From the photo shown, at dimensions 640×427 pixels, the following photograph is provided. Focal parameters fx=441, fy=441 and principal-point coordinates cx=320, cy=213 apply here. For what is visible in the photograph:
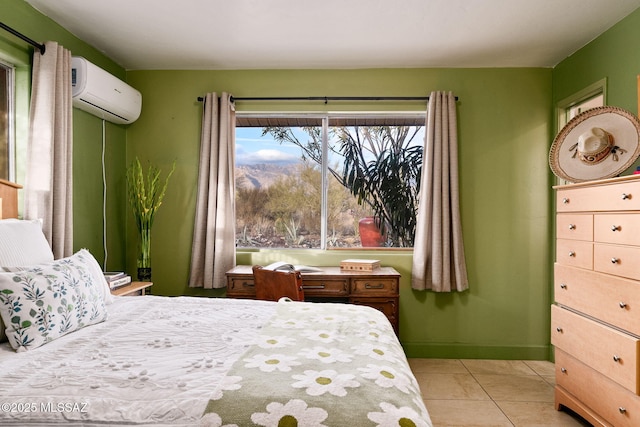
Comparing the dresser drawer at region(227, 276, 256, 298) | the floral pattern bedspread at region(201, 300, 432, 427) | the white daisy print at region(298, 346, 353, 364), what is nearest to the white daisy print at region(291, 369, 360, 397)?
the floral pattern bedspread at region(201, 300, 432, 427)

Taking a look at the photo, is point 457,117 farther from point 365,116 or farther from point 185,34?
point 185,34

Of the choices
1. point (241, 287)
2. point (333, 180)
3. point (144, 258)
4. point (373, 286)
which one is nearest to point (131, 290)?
point (144, 258)

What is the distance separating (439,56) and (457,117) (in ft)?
1.87

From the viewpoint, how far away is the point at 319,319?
210 cm

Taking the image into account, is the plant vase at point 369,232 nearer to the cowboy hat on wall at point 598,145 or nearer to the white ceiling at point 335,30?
the white ceiling at point 335,30

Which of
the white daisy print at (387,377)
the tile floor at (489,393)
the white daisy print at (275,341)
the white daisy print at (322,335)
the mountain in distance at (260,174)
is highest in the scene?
the mountain in distance at (260,174)

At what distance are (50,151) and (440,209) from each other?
288 centimetres

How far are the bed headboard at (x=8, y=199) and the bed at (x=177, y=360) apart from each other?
1.31 ft

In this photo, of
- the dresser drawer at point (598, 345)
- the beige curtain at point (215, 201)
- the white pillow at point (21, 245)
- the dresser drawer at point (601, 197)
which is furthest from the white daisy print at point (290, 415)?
the beige curtain at point (215, 201)

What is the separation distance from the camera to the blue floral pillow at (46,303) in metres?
1.65

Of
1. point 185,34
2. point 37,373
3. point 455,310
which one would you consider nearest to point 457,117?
point 455,310

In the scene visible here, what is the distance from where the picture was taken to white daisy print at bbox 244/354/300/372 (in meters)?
1.42

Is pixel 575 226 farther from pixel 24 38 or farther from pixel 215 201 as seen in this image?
pixel 24 38

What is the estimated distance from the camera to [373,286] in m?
3.44
